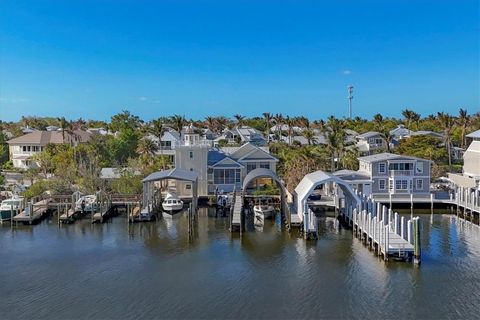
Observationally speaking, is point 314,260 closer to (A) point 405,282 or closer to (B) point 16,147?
(A) point 405,282

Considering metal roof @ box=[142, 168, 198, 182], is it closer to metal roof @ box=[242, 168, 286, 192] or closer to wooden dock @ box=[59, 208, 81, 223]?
metal roof @ box=[242, 168, 286, 192]

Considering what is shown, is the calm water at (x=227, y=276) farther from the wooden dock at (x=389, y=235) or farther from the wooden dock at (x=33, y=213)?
the wooden dock at (x=33, y=213)

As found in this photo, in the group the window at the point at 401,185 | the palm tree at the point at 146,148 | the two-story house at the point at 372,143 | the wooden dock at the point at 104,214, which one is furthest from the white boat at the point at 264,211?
the two-story house at the point at 372,143

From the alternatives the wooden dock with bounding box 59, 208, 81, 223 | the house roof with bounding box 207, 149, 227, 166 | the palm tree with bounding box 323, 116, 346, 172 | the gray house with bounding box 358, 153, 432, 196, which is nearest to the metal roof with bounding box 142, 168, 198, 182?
the wooden dock with bounding box 59, 208, 81, 223

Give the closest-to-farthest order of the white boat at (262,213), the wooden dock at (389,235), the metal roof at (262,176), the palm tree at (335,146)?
the wooden dock at (389,235)
the white boat at (262,213)
the metal roof at (262,176)
the palm tree at (335,146)

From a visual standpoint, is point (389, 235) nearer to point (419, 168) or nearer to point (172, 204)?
point (419, 168)

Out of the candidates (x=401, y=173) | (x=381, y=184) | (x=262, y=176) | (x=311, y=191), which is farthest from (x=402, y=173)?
(x=311, y=191)
